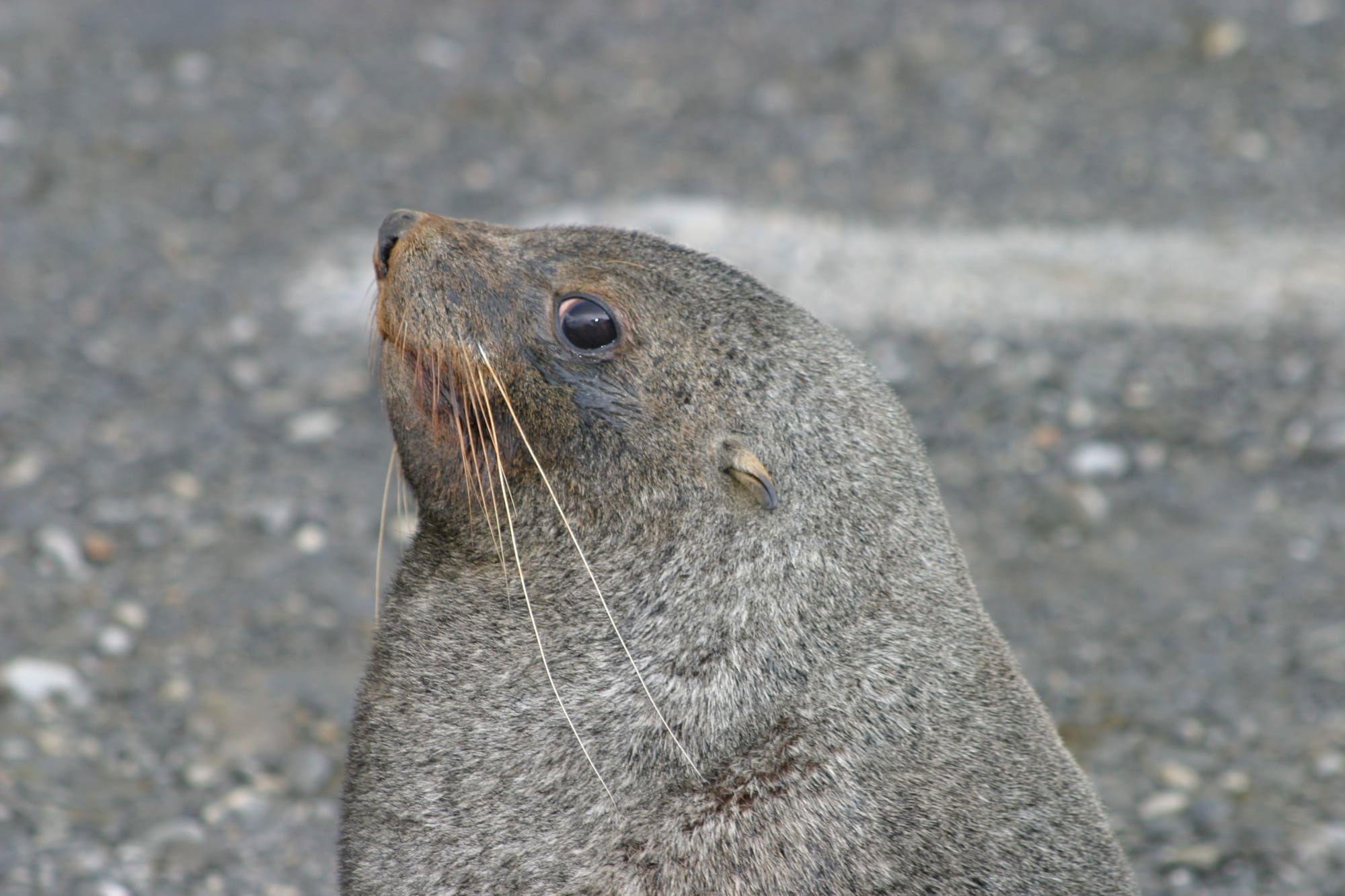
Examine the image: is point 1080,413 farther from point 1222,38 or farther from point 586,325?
point 1222,38

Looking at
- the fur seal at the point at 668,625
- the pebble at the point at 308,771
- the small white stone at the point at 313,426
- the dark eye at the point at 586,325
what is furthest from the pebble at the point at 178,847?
the small white stone at the point at 313,426

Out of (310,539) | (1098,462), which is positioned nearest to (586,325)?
(310,539)

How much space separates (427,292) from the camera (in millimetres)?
3268

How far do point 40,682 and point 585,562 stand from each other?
2.77 metres

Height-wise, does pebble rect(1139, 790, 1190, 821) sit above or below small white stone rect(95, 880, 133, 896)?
below

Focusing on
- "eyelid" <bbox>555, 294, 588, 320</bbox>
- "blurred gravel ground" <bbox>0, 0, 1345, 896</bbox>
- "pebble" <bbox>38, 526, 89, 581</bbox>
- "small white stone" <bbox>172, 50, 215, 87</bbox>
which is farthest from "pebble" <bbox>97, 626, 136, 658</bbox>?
"small white stone" <bbox>172, 50, 215, 87</bbox>

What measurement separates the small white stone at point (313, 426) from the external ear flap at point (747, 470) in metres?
3.80

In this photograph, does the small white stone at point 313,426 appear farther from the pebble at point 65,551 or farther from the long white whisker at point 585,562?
the long white whisker at point 585,562

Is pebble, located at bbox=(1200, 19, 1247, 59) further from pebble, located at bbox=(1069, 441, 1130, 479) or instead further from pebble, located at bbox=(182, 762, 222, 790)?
pebble, located at bbox=(182, 762, 222, 790)

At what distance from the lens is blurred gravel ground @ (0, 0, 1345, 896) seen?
478 cm

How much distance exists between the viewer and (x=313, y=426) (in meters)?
6.59

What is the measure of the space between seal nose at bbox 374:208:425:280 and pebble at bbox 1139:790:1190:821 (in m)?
3.00

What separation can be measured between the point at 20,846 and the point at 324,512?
2.14 meters

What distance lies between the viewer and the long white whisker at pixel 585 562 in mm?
2955
